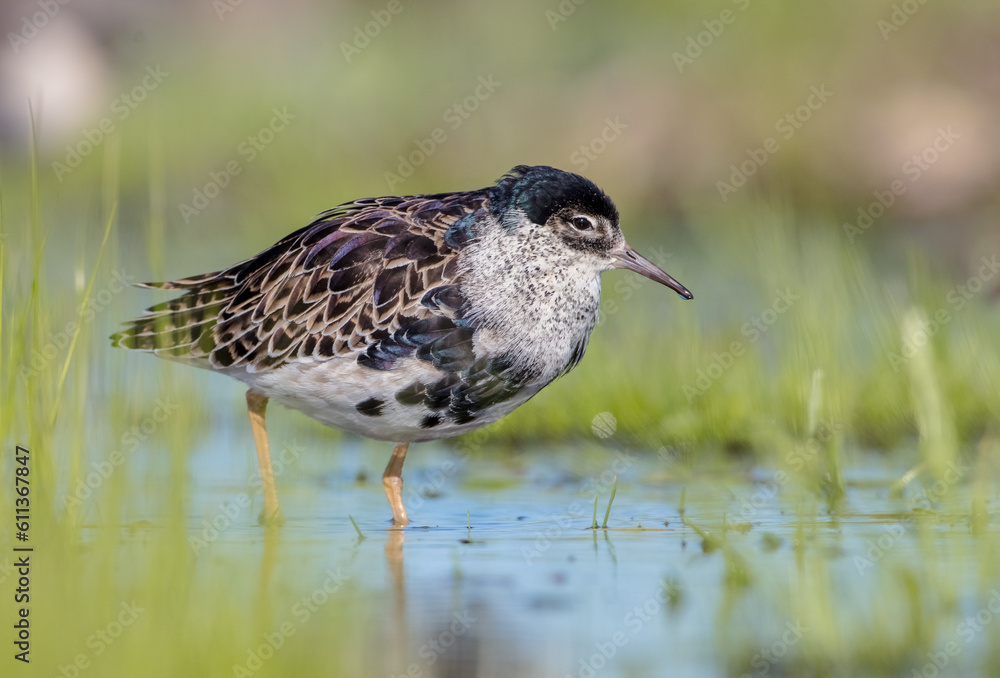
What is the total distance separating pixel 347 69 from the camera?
71.6 feet

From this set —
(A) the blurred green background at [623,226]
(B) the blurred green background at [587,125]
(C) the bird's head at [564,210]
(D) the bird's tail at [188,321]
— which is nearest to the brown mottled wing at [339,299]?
(D) the bird's tail at [188,321]

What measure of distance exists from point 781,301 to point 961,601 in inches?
176

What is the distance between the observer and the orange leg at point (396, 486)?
331 inches

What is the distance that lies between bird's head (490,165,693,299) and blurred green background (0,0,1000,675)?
133cm

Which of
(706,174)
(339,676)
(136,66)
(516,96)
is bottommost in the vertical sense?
(339,676)

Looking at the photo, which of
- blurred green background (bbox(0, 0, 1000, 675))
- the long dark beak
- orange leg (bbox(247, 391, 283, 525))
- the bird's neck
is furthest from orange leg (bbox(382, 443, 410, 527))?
the long dark beak

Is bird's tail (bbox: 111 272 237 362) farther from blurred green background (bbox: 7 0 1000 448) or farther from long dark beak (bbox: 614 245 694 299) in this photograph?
long dark beak (bbox: 614 245 694 299)

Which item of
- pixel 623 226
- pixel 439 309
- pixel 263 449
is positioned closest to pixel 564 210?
pixel 439 309

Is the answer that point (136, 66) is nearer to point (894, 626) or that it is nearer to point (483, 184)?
point (483, 184)

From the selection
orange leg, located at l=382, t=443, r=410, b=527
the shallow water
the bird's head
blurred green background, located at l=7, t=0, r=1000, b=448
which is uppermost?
blurred green background, located at l=7, t=0, r=1000, b=448

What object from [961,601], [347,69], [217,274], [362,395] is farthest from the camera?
[347,69]

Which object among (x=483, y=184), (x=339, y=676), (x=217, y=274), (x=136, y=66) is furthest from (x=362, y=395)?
(x=136, y=66)

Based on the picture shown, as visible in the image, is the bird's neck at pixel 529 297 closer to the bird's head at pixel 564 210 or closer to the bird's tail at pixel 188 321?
the bird's head at pixel 564 210

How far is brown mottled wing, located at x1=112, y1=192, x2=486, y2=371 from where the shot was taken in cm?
811
